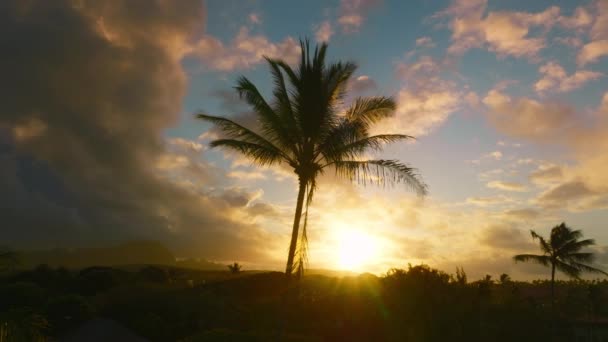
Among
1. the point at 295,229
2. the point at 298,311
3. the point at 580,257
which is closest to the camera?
the point at 295,229

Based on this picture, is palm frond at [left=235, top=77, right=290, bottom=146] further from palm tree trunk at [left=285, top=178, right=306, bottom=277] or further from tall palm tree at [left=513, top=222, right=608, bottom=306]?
tall palm tree at [left=513, top=222, right=608, bottom=306]

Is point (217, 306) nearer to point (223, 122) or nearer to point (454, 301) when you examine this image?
point (223, 122)

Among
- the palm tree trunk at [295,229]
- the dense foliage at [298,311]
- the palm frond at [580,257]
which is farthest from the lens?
the palm frond at [580,257]

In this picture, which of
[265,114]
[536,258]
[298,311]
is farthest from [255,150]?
[536,258]

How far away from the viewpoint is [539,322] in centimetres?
1745

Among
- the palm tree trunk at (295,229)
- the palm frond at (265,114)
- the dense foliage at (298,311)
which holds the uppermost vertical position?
the palm frond at (265,114)

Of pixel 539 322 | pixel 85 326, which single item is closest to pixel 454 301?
pixel 539 322

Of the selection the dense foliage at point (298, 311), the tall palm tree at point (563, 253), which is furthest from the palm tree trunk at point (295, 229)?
the tall palm tree at point (563, 253)

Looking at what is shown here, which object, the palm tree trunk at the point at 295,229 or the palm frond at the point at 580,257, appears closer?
the palm tree trunk at the point at 295,229

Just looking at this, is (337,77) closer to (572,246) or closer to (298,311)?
(298,311)

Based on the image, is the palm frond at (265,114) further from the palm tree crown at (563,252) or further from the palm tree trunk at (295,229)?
the palm tree crown at (563,252)

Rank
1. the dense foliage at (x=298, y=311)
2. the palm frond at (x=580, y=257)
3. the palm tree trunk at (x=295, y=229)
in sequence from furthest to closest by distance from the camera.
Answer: the palm frond at (x=580, y=257)
the palm tree trunk at (x=295, y=229)
the dense foliage at (x=298, y=311)

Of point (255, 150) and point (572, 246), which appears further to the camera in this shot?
point (572, 246)

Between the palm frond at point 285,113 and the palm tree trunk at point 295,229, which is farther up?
the palm frond at point 285,113
